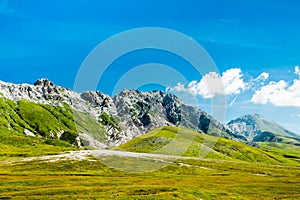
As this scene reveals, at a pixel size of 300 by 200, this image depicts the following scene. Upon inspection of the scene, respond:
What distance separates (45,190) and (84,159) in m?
90.5

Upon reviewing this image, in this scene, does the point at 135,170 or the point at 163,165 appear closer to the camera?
the point at 135,170

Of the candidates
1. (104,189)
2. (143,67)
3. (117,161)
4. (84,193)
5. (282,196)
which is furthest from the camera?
(117,161)

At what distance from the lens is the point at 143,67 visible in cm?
8762

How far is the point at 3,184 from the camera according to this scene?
76.6 m

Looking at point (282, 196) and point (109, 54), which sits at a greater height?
point (109, 54)

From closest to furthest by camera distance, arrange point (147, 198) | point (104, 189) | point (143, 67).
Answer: point (147, 198) → point (104, 189) → point (143, 67)

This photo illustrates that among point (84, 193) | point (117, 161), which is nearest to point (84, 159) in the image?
point (117, 161)

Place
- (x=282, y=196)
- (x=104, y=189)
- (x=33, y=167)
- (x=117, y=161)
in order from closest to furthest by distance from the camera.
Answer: (x=104, y=189) → (x=282, y=196) → (x=33, y=167) → (x=117, y=161)

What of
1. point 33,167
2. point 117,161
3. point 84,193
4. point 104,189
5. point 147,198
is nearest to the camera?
point 147,198

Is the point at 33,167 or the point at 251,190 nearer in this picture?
the point at 251,190

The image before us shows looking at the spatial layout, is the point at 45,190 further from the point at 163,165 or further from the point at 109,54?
the point at 163,165

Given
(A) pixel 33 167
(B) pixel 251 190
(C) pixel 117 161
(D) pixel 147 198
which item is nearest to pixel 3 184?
(D) pixel 147 198

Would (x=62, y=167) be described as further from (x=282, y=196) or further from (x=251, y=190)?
(x=282, y=196)

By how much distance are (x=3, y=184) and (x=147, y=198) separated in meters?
37.1
